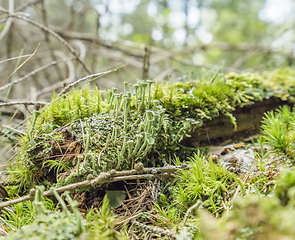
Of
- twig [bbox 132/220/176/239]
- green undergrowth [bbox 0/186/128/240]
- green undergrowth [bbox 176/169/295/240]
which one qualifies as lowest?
twig [bbox 132/220/176/239]

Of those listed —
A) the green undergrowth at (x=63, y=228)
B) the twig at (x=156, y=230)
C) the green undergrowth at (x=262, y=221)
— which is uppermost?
the green undergrowth at (x=262, y=221)

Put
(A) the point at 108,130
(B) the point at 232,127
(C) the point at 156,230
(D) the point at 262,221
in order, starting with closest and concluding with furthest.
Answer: (D) the point at 262,221 → (C) the point at 156,230 → (A) the point at 108,130 → (B) the point at 232,127

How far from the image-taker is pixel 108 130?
58.9 inches

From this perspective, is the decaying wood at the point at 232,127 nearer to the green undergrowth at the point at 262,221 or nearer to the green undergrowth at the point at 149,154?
the green undergrowth at the point at 149,154

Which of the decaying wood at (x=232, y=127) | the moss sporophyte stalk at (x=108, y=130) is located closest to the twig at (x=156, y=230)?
the moss sporophyte stalk at (x=108, y=130)

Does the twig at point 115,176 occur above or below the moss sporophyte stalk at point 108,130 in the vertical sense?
below

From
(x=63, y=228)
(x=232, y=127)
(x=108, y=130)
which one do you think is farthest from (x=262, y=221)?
(x=232, y=127)

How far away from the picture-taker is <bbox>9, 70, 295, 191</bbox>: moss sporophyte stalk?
4.52 feet

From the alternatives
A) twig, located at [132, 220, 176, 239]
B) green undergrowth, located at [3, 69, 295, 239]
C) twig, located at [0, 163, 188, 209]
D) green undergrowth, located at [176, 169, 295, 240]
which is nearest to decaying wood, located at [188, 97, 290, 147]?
green undergrowth, located at [3, 69, 295, 239]

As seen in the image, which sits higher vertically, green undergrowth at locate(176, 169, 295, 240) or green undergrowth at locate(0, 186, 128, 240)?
green undergrowth at locate(176, 169, 295, 240)

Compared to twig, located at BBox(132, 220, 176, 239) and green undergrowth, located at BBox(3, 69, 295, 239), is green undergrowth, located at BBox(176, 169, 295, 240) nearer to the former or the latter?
green undergrowth, located at BBox(3, 69, 295, 239)

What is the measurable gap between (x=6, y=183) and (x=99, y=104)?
0.97 meters

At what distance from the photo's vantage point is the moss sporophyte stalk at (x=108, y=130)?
4.52 feet

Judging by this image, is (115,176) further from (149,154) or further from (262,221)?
(262,221)
